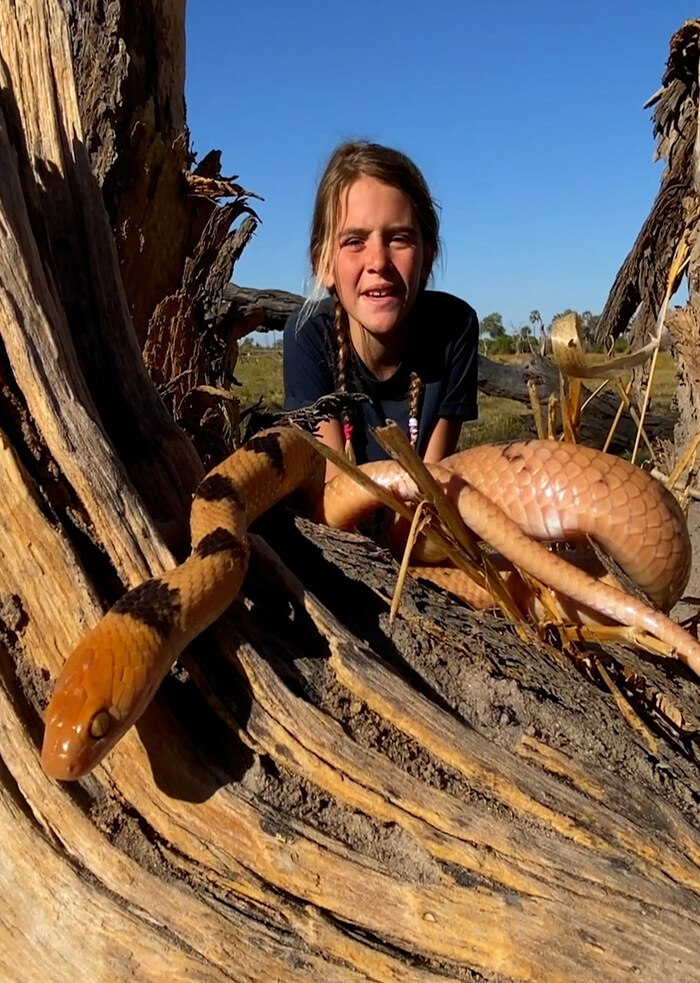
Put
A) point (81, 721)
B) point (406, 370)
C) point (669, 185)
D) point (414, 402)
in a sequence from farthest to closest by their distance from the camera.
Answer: point (669, 185) → point (406, 370) → point (414, 402) → point (81, 721)

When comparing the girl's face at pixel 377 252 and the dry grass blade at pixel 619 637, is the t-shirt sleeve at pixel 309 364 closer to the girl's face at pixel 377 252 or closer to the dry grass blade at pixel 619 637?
the girl's face at pixel 377 252

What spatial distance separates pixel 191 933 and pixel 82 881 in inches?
10.5

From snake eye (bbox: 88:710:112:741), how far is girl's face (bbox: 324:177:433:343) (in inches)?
119

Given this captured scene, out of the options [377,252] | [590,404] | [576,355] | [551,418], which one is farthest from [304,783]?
[590,404]

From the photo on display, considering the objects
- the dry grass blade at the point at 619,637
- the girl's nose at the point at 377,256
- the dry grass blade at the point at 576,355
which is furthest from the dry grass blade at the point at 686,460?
the girl's nose at the point at 377,256

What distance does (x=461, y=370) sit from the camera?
4934 millimetres

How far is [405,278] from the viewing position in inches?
171

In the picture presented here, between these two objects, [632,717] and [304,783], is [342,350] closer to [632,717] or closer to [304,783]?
[632,717]

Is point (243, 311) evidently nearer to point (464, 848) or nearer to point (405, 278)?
point (405, 278)

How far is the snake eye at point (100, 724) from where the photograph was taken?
66.5 inches

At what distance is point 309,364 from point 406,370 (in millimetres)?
570

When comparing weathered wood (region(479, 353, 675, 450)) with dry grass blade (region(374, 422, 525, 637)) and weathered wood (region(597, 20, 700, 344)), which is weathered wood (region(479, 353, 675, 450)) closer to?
weathered wood (region(597, 20, 700, 344))

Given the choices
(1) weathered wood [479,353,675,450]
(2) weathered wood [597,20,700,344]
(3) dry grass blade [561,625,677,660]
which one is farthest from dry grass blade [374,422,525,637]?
(1) weathered wood [479,353,675,450]

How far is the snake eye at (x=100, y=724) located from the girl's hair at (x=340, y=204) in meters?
2.80
